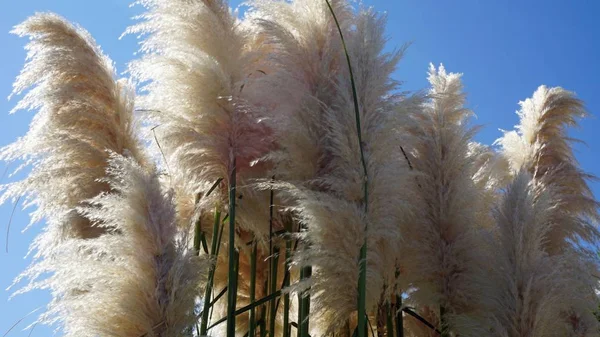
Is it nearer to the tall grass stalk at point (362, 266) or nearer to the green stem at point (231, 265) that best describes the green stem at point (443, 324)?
the tall grass stalk at point (362, 266)

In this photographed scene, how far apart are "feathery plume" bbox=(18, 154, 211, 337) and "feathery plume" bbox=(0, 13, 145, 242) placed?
0.71 m

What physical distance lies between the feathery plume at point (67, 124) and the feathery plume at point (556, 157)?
7.71 ft

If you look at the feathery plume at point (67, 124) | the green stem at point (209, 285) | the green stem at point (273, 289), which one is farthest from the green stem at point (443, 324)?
the feathery plume at point (67, 124)

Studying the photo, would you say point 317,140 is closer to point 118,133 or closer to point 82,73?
point 118,133

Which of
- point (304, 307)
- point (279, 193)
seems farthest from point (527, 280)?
point (279, 193)

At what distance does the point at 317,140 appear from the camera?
11.0ft

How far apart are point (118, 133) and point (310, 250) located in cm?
150

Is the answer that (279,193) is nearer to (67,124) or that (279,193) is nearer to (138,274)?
(138,274)

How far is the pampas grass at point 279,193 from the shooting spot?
3119 millimetres

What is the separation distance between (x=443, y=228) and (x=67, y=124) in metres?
2.06

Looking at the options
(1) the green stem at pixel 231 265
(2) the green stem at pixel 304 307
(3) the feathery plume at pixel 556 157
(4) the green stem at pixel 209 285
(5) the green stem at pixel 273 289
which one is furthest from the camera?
(3) the feathery plume at pixel 556 157

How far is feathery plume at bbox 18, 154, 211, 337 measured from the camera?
3072 millimetres

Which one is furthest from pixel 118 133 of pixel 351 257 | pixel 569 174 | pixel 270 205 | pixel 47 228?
pixel 569 174

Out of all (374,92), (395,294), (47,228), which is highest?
(374,92)
